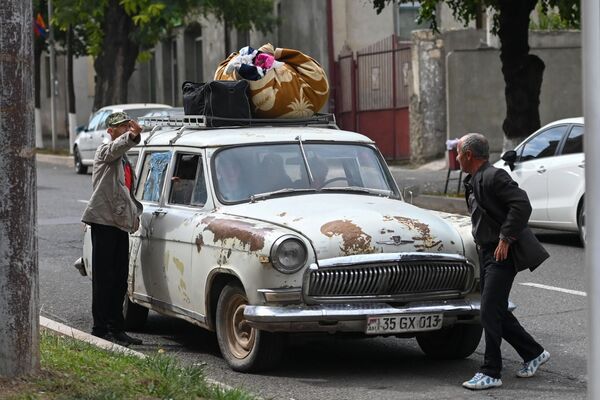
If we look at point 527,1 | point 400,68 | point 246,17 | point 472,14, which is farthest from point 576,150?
point 246,17

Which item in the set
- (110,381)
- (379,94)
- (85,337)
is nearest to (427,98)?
(379,94)

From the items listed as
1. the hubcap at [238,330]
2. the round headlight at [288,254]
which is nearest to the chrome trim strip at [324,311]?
the round headlight at [288,254]

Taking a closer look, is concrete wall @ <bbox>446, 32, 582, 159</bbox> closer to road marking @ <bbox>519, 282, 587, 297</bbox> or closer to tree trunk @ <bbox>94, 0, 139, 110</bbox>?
tree trunk @ <bbox>94, 0, 139, 110</bbox>

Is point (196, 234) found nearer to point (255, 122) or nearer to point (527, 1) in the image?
point (255, 122)

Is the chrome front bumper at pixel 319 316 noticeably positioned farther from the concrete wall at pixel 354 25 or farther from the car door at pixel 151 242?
the concrete wall at pixel 354 25

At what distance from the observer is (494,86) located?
28562 mm

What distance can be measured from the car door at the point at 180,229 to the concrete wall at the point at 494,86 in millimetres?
18675

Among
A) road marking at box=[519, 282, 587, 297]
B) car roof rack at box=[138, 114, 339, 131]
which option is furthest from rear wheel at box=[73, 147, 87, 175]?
car roof rack at box=[138, 114, 339, 131]

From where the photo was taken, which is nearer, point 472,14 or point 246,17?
point 472,14

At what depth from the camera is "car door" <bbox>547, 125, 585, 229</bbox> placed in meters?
15.6

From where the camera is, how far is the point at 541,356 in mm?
8570

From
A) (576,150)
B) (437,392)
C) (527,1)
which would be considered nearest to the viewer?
(437,392)

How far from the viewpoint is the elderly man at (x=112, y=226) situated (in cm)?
980

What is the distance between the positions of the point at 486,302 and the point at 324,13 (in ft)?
93.9
